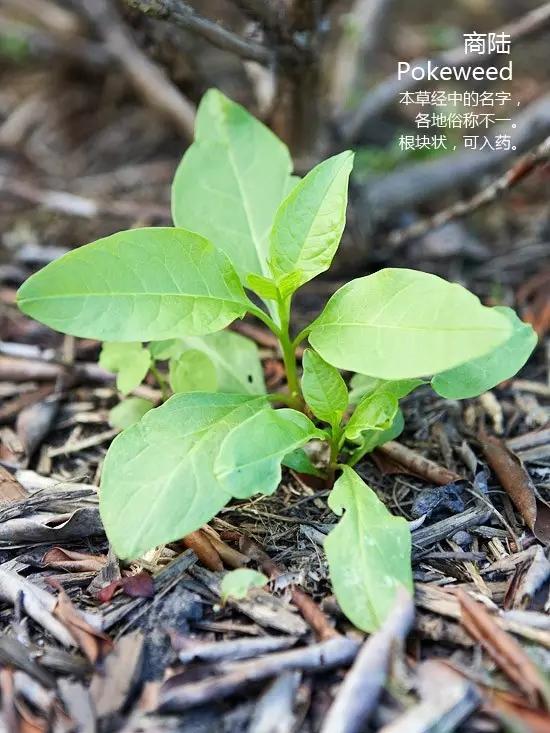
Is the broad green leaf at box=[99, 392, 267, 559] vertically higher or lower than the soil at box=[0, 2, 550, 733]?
higher

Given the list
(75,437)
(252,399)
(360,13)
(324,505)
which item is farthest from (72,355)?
(360,13)

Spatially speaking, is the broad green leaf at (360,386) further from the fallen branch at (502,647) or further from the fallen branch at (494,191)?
the fallen branch at (494,191)

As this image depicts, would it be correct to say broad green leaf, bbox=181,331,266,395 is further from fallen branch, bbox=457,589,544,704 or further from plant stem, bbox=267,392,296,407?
fallen branch, bbox=457,589,544,704

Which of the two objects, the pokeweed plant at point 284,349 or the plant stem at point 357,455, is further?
the plant stem at point 357,455

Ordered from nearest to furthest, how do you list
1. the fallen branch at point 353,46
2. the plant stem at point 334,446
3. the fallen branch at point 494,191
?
the plant stem at point 334,446 → the fallen branch at point 494,191 → the fallen branch at point 353,46

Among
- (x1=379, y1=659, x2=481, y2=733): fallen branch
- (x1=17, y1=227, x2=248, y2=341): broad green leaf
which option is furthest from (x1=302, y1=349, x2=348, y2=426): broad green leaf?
(x1=379, y1=659, x2=481, y2=733): fallen branch

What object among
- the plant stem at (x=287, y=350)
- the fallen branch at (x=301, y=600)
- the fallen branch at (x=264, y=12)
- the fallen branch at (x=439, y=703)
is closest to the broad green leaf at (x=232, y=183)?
the plant stem at (x=287, y=350)

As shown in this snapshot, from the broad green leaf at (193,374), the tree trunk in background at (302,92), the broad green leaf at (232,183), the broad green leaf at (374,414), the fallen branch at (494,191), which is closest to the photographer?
the broad green leaf at (374,414)

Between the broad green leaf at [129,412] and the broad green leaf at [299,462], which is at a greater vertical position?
the broad green leaf at [129,412]
